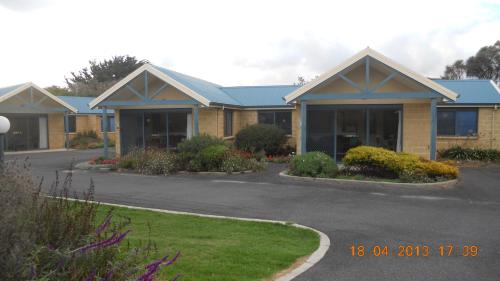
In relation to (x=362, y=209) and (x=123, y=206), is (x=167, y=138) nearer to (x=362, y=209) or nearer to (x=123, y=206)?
(x=123, y=206)

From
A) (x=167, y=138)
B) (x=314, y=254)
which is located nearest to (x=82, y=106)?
(x=167, y=138)

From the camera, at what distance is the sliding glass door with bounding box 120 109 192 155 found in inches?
789

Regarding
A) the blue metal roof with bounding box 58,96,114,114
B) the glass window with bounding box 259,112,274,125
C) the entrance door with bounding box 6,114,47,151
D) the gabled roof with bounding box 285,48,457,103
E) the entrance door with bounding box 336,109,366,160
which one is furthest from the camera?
the blue metal roof with bounding box 58,96,114,114

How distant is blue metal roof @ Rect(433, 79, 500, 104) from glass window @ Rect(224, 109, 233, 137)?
11.2 metres

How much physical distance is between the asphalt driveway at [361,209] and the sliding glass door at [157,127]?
5394 mm

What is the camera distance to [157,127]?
20219 millimetres

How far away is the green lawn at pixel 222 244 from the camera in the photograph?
199 inches

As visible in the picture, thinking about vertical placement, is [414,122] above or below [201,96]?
below

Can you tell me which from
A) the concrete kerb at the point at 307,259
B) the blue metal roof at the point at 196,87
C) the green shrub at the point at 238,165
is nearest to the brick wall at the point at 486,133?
the green shrub at the point at 238,165

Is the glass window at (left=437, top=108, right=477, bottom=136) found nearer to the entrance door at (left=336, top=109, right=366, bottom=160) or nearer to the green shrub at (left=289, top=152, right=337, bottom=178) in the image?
the entrance door at (left=336, top=109, right=366, bottom=160)

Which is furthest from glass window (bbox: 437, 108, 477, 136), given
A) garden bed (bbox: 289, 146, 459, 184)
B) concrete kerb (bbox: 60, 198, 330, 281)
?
concrete kerb (bbox: 60, 198, 330, 281)

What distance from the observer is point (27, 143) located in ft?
87.6

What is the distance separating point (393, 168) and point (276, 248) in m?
8.05
